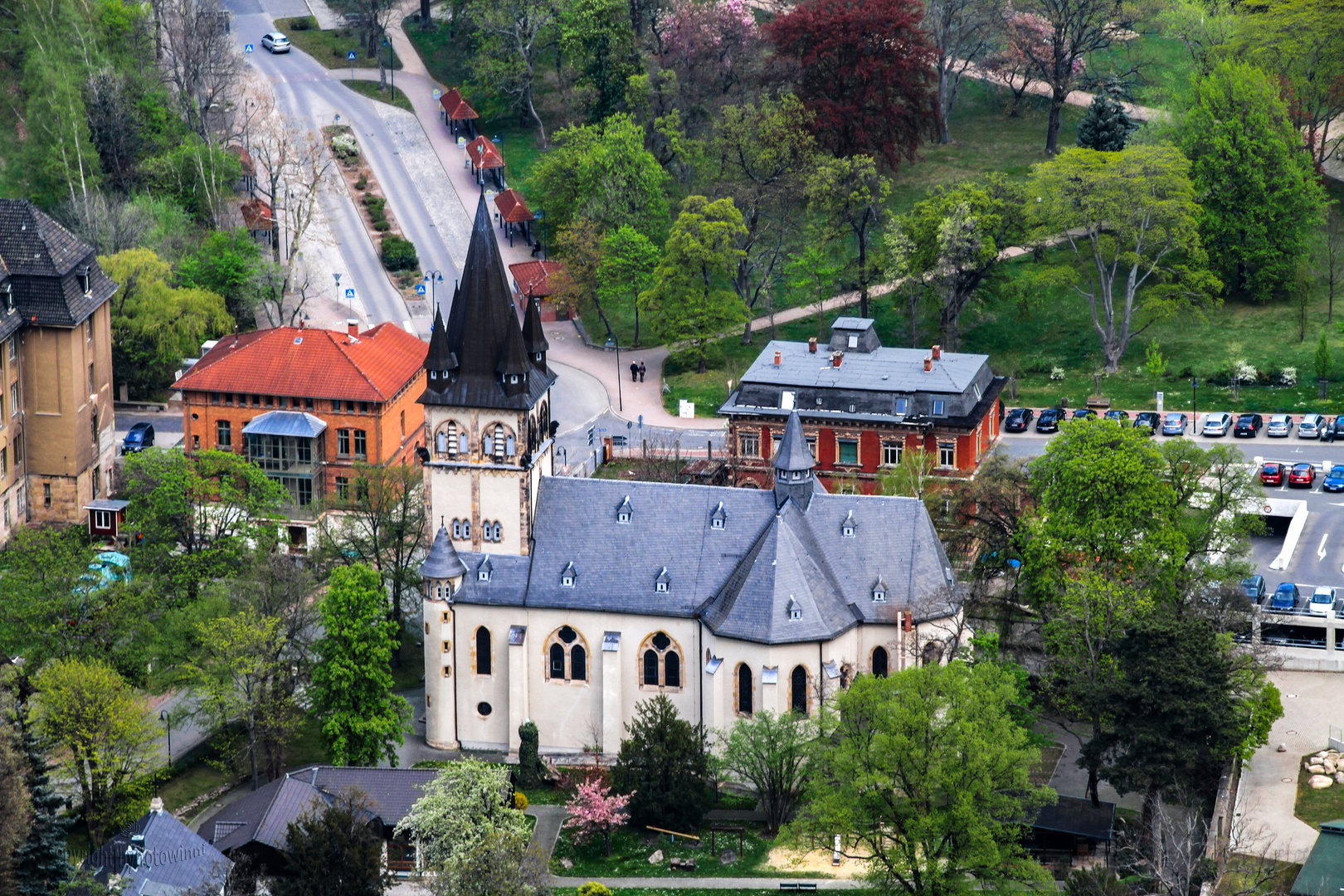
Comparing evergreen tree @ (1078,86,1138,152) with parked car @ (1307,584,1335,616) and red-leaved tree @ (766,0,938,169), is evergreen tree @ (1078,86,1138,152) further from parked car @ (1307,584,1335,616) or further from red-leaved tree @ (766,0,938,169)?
parked car @ (1307,584,1335,616)

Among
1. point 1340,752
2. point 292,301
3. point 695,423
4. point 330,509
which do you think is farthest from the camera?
point 292,301

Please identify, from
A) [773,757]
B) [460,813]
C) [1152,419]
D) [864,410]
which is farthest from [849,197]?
[460,813]

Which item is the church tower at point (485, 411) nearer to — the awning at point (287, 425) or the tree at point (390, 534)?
the tree at point (390, 534)

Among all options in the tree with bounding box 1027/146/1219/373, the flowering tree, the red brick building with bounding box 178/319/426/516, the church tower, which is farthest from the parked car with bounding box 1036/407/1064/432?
the flowering tree

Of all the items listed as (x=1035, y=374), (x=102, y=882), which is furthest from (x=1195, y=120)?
(x=102, y=882)

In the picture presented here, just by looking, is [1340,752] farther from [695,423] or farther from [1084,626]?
[695,423]

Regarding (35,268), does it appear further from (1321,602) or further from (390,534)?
(1321,602)

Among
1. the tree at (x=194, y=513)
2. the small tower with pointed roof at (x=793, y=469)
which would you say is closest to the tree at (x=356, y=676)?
the tree at (x=194, y=513)
